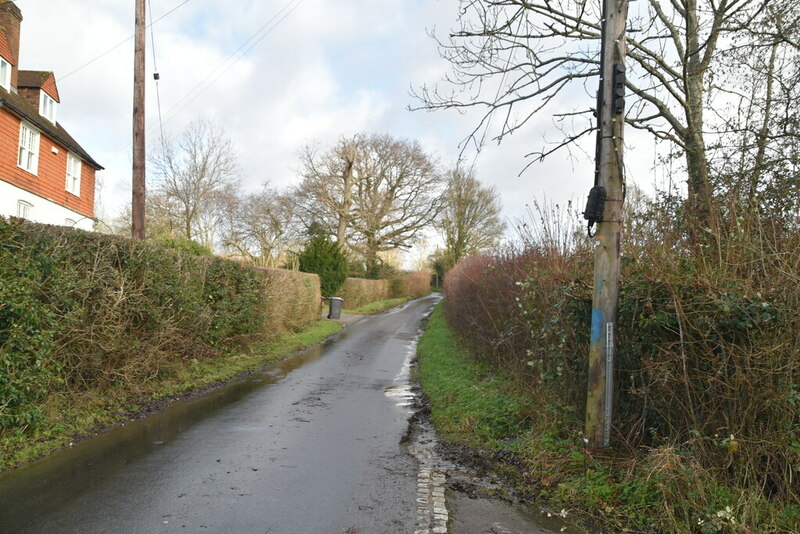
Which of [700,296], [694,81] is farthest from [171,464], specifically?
[694,81]

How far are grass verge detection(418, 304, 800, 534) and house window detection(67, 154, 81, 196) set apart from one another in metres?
24.1

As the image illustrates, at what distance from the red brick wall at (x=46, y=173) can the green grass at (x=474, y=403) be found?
17356 mm

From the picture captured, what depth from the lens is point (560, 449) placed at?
5.54 metres

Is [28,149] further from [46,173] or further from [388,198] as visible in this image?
[388,198]

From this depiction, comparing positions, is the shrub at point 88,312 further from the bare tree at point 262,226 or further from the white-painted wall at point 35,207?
the bare tree at point 262,226

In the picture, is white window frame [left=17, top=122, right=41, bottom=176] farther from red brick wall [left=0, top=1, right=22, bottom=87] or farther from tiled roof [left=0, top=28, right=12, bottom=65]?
tiled roof [left=0, top=28, right=12, bottom=65]

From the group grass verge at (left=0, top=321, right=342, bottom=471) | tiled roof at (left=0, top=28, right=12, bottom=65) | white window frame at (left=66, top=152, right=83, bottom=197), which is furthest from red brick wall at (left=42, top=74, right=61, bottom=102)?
grass verge at (left=0, top=321, right=342, bottom=471)

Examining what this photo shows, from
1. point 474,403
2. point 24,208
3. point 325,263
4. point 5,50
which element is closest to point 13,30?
point 5,50

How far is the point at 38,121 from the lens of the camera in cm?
2153

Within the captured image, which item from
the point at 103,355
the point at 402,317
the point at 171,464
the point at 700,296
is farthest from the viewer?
the point at 402,317

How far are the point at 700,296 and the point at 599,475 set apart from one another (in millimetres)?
1826

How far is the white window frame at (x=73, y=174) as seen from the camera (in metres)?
25.0

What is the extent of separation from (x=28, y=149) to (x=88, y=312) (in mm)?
18342

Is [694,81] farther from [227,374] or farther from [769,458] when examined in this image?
[227,374]
